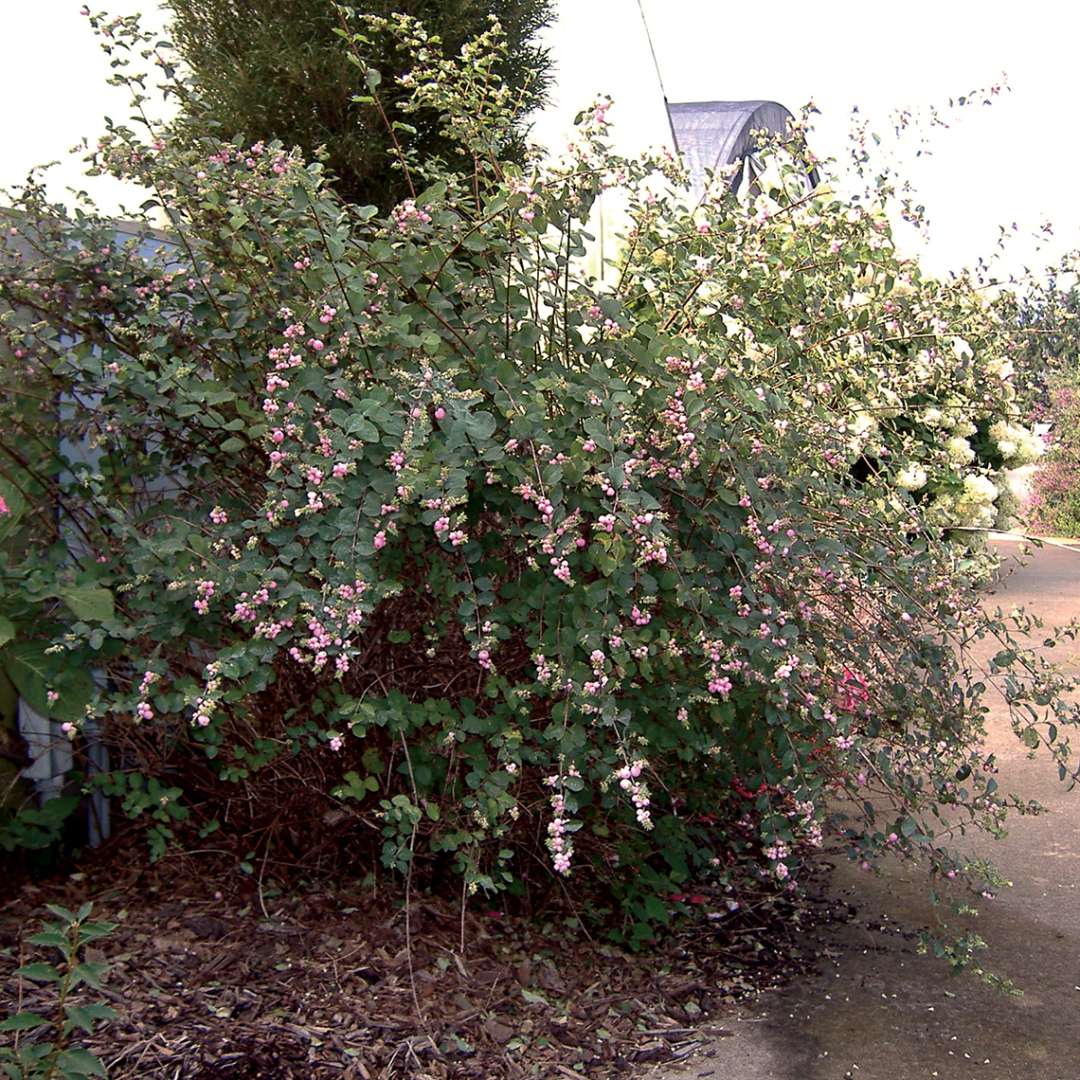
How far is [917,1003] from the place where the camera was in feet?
10.4

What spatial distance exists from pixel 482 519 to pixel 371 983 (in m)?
1.09

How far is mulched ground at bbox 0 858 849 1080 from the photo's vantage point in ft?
8.75

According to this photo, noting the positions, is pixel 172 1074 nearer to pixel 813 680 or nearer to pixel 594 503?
pixel 594 503

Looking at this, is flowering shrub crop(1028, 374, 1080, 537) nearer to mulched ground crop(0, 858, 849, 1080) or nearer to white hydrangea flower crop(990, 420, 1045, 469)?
white hydrangea flower crop(990, 420, 1045, 469)

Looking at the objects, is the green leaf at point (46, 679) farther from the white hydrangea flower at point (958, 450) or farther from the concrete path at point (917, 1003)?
the white hydrangea flower at point (958, 450)

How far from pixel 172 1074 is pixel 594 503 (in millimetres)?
1423

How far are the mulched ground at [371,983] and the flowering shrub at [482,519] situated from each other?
0.20 meters

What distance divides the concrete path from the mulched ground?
0.36ft

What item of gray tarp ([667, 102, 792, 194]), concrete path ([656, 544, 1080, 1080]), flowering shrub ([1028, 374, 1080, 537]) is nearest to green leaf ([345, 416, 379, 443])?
concrete path ([656, 544, 1080, 1080])

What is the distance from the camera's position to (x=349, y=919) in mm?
3137

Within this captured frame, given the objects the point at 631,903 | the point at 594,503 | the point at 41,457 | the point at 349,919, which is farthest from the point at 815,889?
the point at 41,457

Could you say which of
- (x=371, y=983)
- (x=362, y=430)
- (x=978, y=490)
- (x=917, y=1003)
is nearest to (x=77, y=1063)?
(x=371, y=983)

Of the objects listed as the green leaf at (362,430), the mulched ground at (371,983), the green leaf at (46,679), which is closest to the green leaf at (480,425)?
the green leaf at (362,430)

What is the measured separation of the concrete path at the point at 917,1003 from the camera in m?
2.87
